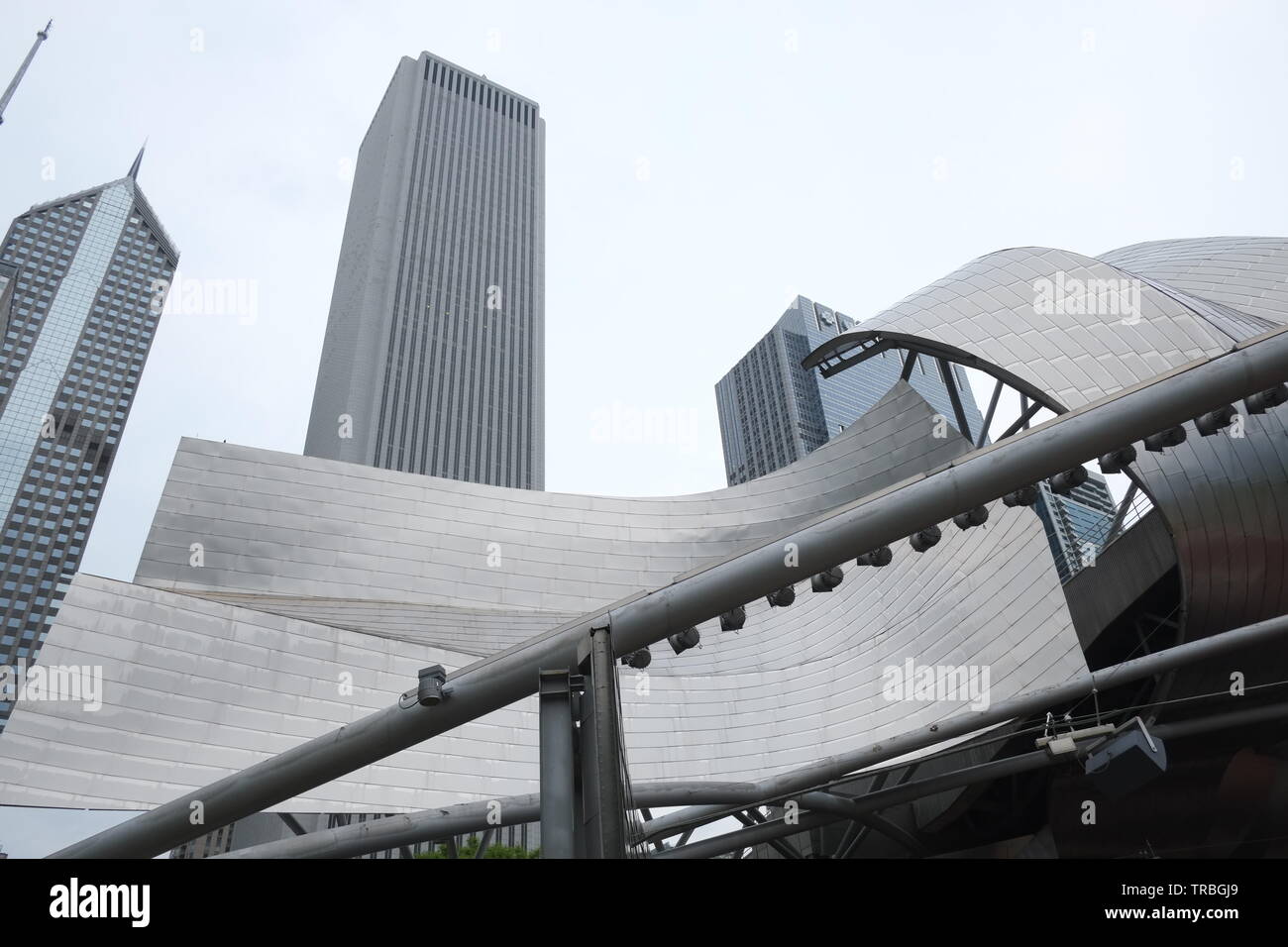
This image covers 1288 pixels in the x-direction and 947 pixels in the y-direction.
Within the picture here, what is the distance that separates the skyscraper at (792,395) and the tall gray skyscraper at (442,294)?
37.3m

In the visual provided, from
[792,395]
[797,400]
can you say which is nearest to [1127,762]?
[797,400]

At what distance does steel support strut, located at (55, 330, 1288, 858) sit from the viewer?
8922 millimetres

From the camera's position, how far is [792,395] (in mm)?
136500

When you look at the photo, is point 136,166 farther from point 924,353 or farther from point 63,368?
point 924,353

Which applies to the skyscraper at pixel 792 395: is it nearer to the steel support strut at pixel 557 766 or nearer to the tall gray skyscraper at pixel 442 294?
the tall gray skyscraper at pixel 442 294

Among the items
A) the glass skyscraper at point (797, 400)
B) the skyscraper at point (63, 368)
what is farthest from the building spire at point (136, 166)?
the glass skyscraper at point (797, 400)

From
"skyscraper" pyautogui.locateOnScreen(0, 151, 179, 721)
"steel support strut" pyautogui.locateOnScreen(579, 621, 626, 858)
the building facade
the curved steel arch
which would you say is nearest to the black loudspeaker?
the curved steel arch

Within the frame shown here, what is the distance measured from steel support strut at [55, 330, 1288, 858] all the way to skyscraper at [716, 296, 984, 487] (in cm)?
11747

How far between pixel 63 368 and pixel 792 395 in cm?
10536

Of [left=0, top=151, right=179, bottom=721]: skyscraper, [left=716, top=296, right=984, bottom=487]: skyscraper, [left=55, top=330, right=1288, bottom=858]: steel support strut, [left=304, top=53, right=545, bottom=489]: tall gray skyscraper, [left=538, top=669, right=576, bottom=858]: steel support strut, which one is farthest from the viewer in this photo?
[left=716, top=296, right=984, bottom=487]: skyscraper

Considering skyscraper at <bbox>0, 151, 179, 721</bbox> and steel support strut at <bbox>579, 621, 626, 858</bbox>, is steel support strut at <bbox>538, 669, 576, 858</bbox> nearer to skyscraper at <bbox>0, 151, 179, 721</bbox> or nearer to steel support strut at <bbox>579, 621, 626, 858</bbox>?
steel support strut at <bbox>579, 621, 626, 858</bbox>

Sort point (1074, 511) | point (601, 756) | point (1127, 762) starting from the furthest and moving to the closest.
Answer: point (1074, 511)
point (1127, 762)
point (601, 756)

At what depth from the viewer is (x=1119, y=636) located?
21.4 m

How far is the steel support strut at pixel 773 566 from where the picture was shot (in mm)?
8922
